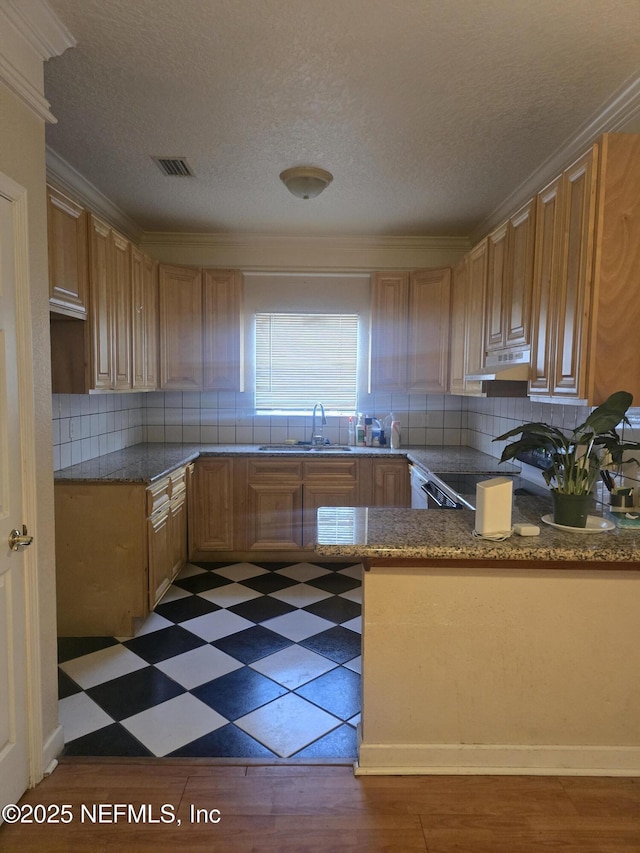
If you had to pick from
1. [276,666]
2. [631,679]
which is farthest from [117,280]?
[631,679]

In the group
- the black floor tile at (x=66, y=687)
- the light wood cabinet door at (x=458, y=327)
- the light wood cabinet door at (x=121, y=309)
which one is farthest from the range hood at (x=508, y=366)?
the black floor tile at (x=66, y=687)

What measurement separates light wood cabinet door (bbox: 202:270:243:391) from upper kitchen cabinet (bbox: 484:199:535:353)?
1976 millimetres

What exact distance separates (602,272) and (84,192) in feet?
9.74

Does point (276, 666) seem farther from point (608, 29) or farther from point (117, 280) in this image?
point (608, 29)

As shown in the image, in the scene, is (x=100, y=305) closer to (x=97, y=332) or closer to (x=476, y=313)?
(x=97, y=332)

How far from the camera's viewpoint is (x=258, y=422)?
4445 mm

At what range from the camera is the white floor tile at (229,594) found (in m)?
3.31

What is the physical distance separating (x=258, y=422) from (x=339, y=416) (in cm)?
71

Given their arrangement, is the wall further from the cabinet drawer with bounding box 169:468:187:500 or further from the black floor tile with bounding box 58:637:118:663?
the cabinet drawer with bounding box 169:468:187:500

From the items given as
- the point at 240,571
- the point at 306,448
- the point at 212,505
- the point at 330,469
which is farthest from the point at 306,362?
the point at 240,571

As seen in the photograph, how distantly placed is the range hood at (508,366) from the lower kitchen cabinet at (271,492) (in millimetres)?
1303

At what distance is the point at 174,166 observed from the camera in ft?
9.52

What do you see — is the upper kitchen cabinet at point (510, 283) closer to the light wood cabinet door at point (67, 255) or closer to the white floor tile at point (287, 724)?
the white floor tile at point (287, 724)

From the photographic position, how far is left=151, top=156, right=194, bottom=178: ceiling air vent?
2815mm
